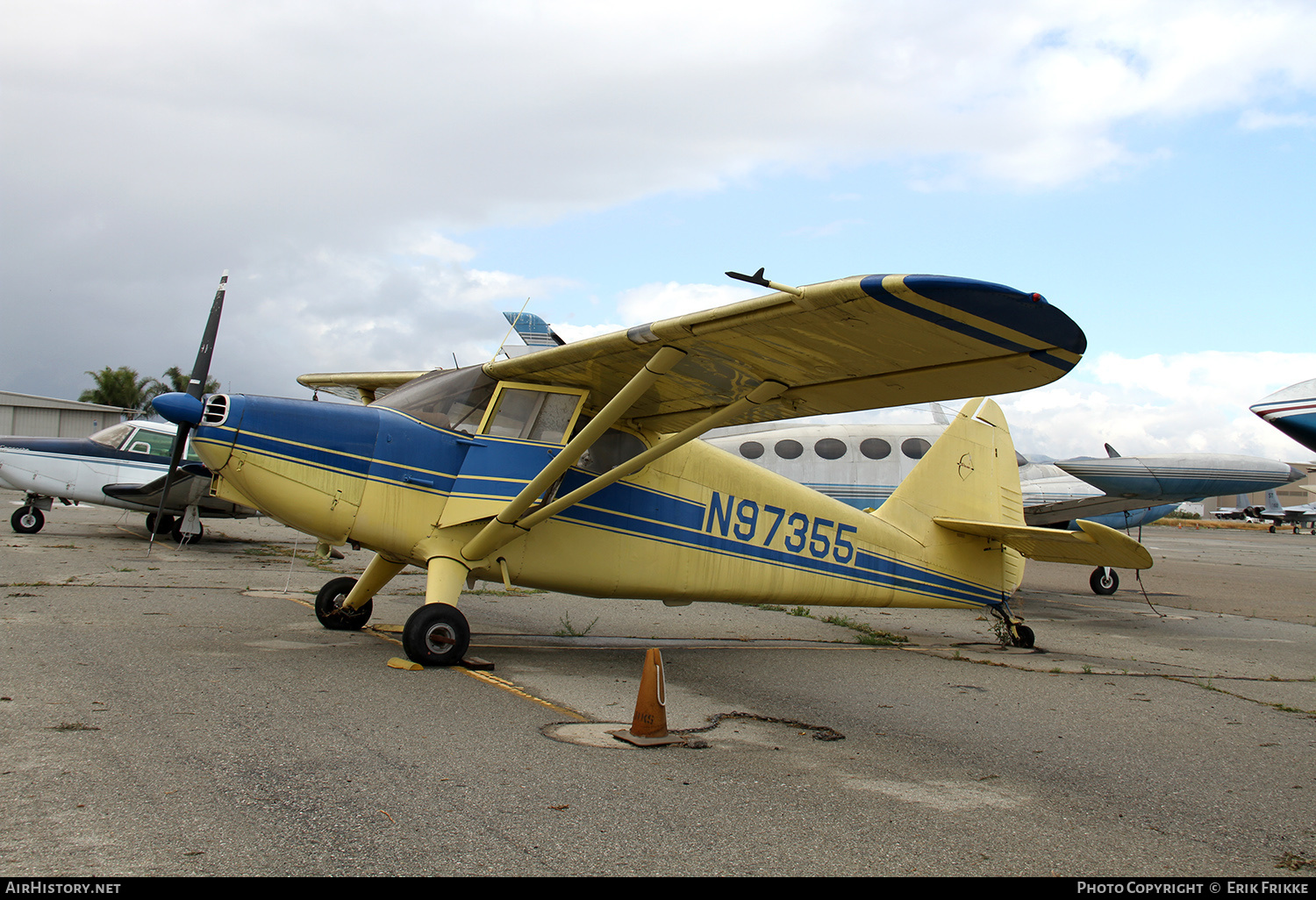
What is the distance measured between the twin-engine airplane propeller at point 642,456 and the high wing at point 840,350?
2 centimetres

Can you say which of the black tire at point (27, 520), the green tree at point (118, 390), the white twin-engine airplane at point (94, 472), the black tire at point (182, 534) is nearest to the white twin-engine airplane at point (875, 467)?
the black tire at point (182, 534)

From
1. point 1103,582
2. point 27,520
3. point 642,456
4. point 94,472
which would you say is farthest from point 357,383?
point 1103,582

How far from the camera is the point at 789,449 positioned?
54.4 ft

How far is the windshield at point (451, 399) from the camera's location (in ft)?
21.8

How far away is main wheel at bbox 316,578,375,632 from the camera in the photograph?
7484mm

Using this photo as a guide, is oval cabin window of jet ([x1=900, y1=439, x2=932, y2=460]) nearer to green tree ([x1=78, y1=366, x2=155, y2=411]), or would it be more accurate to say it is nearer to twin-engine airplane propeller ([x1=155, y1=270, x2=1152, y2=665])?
twin-engine airplane propeller ([x1=155, y1=270, x2=1152, y2=665])

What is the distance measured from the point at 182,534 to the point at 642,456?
14.5 m

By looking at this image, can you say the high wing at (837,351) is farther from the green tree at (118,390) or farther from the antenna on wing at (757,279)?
the green tree at (118,390)

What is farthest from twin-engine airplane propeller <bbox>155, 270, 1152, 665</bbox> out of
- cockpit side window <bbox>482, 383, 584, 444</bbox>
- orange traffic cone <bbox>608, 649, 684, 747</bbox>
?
orange traffic cone <bbox>608, 649, 684, 747</bbox>

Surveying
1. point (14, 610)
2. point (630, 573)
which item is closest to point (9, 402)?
point (14, 610)

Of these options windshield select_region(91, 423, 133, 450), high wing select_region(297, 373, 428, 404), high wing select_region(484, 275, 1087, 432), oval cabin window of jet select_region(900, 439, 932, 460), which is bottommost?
windshield select_region(91, 423, 133, 450)

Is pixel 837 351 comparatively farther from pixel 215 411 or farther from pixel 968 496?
pixel 968 496

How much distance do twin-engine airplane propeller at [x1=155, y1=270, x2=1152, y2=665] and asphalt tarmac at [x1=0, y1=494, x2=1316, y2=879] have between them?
81 centimetres
